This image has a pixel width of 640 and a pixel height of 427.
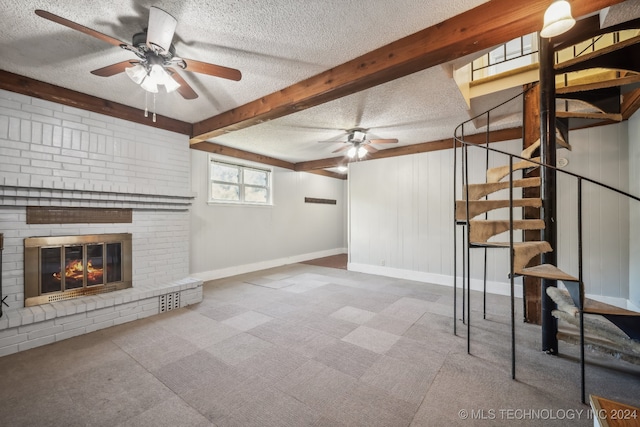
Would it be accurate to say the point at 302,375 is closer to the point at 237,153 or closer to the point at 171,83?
the point at 171,83

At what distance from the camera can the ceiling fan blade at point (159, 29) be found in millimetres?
1753

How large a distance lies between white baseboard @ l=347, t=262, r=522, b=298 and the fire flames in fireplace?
4388 mm

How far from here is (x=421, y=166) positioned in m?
5.12

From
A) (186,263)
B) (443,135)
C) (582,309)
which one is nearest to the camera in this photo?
(582,309)

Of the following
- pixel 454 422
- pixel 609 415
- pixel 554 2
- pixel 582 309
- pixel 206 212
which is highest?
pixel 554 2

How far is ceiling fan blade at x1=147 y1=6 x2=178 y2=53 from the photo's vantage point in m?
1.75

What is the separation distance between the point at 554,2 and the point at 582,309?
199 centimetres

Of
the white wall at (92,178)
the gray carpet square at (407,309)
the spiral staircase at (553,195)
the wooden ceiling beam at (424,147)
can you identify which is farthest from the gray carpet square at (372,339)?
the wooden ceiling beam at (424,147)

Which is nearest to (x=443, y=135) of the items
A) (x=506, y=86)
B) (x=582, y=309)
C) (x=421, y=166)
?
(x=421, y=166)

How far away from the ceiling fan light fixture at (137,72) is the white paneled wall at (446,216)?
4430 mm

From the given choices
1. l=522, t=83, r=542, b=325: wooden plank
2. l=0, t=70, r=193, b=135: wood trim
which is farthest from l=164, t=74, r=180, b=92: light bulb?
l=522, t=83, r=542, b=325: wooden plank

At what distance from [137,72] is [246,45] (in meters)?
0.93

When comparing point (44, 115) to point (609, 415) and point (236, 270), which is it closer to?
point (236, 270)

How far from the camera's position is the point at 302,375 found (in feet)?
6.81
